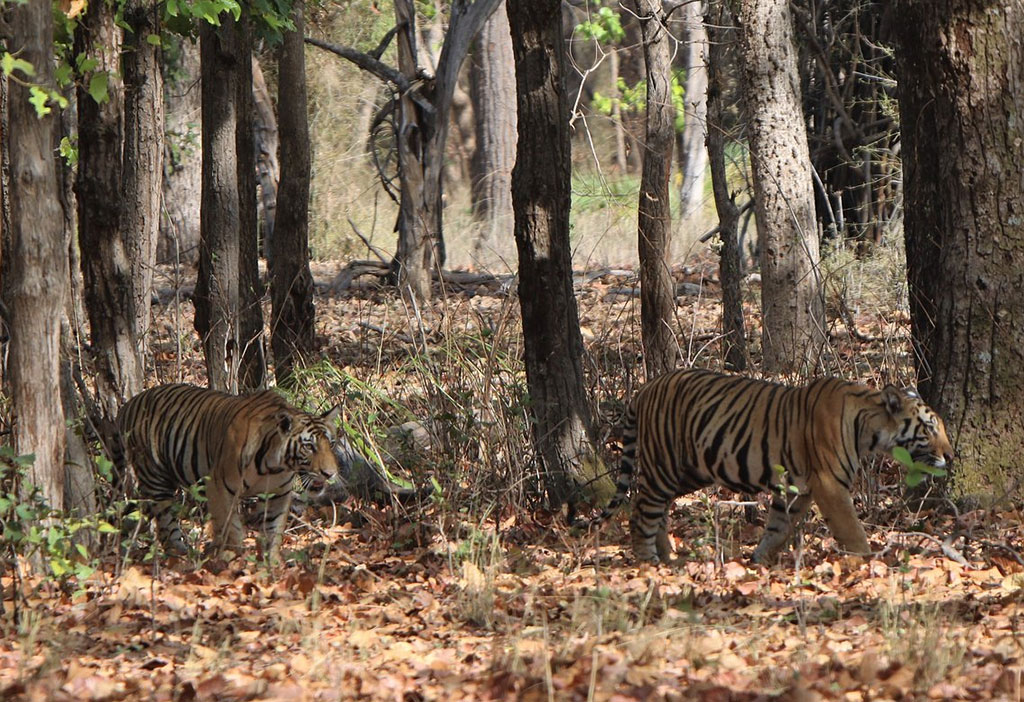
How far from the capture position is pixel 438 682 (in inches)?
200

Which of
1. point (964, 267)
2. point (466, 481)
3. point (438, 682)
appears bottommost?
point (438, 682)

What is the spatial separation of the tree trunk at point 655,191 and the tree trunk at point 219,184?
3151mm

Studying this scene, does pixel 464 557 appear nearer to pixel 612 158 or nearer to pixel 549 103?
pixel 549 103

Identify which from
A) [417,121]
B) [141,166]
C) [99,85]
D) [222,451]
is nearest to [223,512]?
[222,451]

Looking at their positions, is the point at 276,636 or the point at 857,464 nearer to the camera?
the point at 276,636

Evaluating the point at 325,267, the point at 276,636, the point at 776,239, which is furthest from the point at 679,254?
the point at 276,636

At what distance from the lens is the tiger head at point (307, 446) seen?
7496 millimetres

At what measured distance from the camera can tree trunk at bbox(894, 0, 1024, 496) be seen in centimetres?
733

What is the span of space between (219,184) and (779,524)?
17.7 feet

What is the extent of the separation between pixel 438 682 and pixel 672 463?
2725 mm

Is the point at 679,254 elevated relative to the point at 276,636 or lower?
elevated

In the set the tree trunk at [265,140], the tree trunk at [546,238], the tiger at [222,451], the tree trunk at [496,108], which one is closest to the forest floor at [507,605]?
the tree trunk at [546,238]

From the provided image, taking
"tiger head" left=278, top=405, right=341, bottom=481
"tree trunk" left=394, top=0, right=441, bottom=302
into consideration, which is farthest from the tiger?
"tree trunk" left=394, top=0, right=441, bottom=302

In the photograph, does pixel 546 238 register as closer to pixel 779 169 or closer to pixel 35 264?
pixel 35 264
